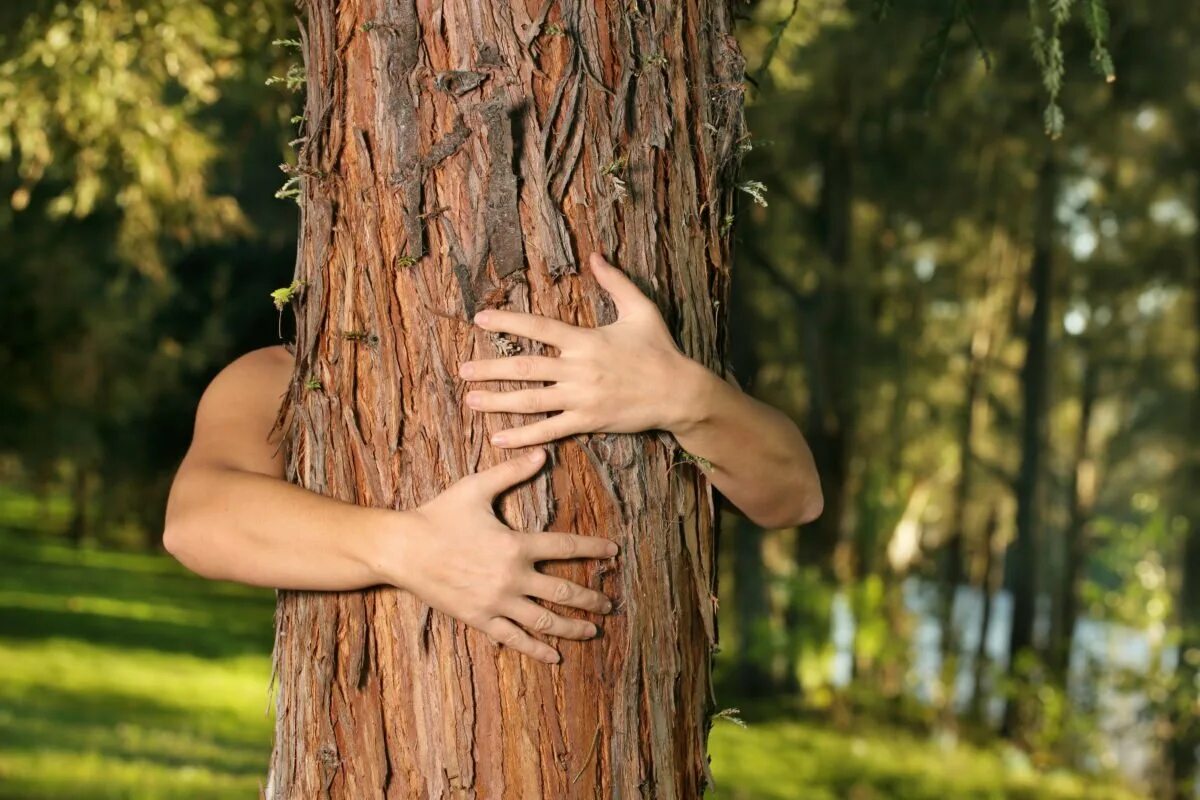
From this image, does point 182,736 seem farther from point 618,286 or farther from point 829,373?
point 618,286

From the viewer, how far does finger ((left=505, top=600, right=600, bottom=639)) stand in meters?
2.05

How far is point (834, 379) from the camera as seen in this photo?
16.7 meters

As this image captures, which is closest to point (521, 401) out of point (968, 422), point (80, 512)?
point (968, 422)

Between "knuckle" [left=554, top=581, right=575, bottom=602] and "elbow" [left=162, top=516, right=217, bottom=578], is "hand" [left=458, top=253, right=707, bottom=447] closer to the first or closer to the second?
"knuckle" [left=554, top=581, right=575, bottom=602]

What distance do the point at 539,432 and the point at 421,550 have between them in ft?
0.90

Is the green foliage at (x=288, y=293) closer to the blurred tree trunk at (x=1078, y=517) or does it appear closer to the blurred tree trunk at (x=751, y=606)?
the blurred tree trunk at (x=751, y=606)

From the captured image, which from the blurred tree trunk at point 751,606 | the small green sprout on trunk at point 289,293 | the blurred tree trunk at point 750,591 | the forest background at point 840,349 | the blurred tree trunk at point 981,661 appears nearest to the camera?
the small green sprout on trunk at point 289,293

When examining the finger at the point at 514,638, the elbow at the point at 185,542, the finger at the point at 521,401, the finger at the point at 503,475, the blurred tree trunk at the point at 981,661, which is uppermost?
the finger at the point at 521,401

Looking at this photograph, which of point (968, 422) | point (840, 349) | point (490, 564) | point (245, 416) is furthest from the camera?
point (968, 422)

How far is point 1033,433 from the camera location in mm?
15961

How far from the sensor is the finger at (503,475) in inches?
81.2

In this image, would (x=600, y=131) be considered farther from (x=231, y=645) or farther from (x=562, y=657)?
(x=231, y=645)

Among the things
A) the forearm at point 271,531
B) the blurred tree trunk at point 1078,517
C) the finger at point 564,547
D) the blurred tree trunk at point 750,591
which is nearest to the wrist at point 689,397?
the finger at point 564,547

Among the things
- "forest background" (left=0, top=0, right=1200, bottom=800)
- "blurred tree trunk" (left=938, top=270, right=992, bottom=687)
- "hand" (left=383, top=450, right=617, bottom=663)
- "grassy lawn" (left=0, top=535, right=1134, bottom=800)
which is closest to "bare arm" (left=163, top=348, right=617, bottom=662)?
"hand" (left=383, top=450, right=617, bottom=663)
